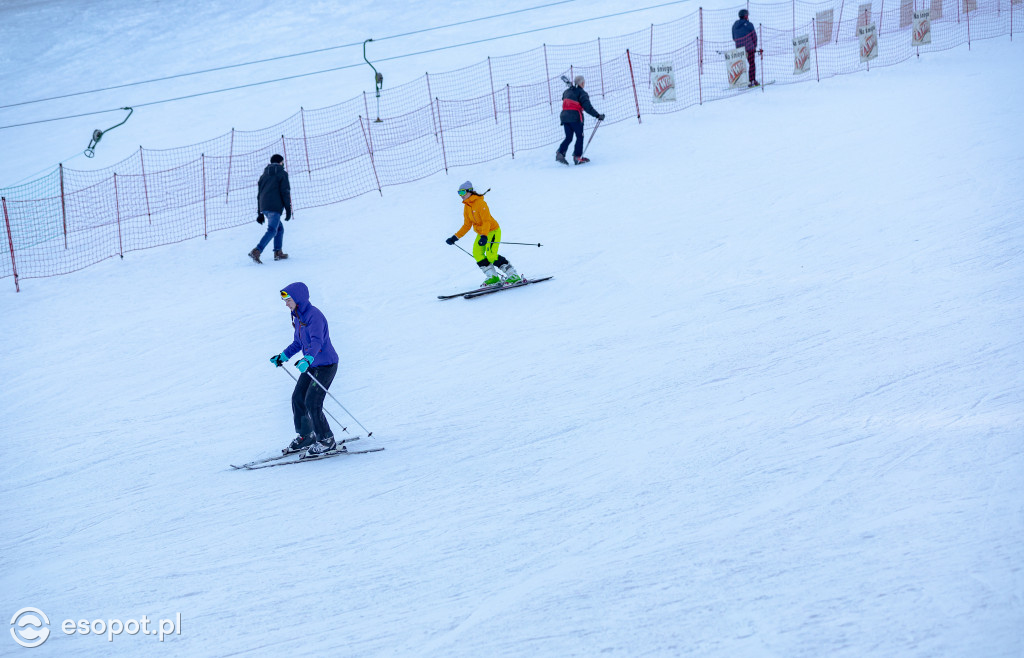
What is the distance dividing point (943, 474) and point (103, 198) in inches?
610

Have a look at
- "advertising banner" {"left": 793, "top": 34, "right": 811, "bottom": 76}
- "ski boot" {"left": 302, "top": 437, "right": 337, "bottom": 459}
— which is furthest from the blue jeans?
"advertising banner" {"left": 793, "top": 34, "right": 811, "bottom": 76}

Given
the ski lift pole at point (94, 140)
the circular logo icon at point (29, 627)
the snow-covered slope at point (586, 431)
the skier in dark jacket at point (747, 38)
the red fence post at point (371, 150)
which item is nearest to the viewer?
the snow-covered slope at point (586, 431)

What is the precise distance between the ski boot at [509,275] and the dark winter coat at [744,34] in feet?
31.2

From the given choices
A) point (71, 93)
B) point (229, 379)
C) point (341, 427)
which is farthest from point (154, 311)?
point (71, 93)

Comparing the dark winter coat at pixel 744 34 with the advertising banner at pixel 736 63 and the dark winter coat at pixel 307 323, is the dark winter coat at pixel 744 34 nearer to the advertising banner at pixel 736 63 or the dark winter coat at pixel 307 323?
the advertising banner at pixel 736 63

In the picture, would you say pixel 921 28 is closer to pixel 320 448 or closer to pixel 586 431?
pixel 586 431

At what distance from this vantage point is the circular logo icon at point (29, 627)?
5.18 metres

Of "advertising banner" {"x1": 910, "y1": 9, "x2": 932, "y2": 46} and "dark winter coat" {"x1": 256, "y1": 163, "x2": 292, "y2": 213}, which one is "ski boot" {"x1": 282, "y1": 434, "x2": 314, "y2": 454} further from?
"advertising banner" {"x1": 910, "y1": 9, "x2": 932, "y2": 46}

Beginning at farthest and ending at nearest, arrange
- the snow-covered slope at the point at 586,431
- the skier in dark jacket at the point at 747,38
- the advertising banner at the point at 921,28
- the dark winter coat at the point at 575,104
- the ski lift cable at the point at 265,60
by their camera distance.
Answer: the ski lift cable at the point at 265,60
the advertising banner at the point at 921,28
the skier in dark jacket at the point at 747,38
the dark winter coat at the point at 575,104
the snow-covered slope at the point at 586,431

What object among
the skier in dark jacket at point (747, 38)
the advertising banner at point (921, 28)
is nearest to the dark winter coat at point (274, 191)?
the skier in dark jacket at point (747, 38)

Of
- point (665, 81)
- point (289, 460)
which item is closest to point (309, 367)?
point (289, 460)

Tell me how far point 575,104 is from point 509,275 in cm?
540

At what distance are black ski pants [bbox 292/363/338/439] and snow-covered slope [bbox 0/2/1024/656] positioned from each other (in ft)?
1.18

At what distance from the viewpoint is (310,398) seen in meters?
6.90
